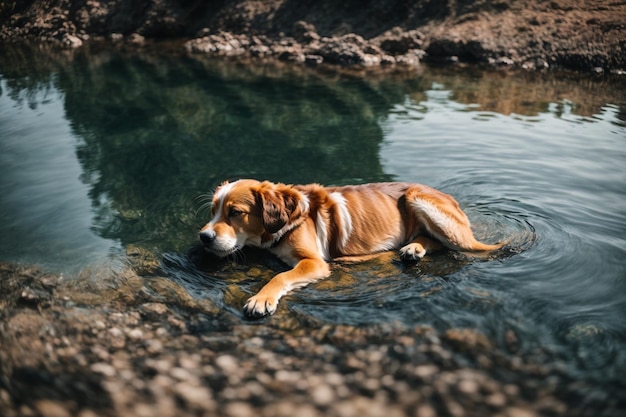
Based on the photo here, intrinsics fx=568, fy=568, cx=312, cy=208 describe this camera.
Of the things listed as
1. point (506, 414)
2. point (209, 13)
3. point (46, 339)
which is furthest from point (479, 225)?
point (209, 13)

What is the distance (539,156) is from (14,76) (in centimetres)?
1724

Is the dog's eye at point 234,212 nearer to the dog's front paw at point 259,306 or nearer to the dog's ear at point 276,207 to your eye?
the dog's ear at point 276,207

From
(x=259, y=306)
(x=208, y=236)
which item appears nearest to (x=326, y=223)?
(x=208, y=236)

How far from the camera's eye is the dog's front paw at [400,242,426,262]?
254 inches

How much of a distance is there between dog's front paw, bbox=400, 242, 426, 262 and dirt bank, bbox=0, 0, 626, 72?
15956 mm

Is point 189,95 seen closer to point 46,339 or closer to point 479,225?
point 479,225

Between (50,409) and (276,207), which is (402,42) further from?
(50,409)

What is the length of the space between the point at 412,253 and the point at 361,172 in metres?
3.77

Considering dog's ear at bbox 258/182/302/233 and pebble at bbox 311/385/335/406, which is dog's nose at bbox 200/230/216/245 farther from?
pebble at bbox 311/385/335/406

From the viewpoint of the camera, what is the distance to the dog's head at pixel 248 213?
6156 mm

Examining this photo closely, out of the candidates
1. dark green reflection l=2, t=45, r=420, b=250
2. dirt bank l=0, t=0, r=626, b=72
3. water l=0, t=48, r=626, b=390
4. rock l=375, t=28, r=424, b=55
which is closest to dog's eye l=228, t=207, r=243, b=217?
water l=0, t=48, r=626, b=390

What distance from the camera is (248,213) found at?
20.6 feet

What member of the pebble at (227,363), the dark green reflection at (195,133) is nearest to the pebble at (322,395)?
the pebble at (227,363)

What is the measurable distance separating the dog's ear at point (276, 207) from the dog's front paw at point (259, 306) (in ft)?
3.24
